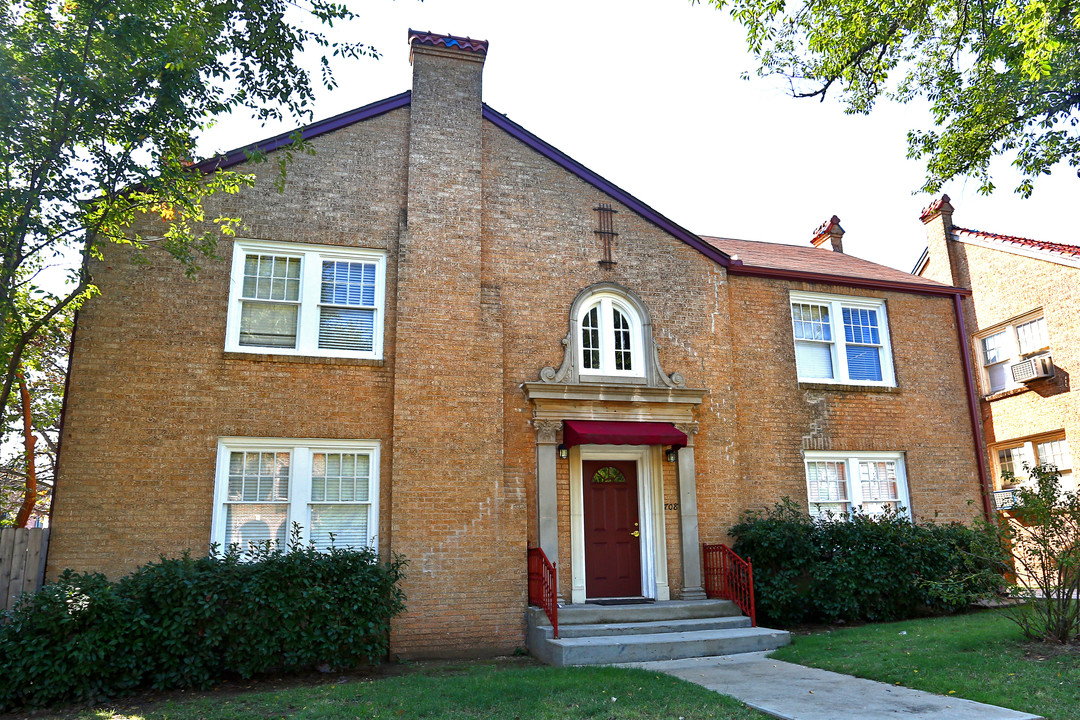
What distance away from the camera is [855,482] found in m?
13.7

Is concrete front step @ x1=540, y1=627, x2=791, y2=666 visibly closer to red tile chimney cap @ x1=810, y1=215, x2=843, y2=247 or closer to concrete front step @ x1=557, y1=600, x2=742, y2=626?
concrete front step @ x1=557, y1=600, x2=742, y2=626

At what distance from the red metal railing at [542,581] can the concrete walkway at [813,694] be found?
5.26ft

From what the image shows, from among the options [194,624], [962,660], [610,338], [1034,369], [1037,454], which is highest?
[1034,369]

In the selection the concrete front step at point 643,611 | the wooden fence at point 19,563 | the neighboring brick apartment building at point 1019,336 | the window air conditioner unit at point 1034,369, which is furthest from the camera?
the window air conditioner unit at point 1034,369

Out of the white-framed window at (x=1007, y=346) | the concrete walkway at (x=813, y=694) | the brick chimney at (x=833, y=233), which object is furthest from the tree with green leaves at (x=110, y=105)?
the white-framed window at (x=1007, y=346)

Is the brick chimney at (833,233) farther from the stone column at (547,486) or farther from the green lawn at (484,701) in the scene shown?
the green lawn at (484,701)

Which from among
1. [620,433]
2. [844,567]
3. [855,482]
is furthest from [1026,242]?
[620,433]

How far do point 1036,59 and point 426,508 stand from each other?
9.50 meters

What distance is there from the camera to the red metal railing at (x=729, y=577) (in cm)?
1128

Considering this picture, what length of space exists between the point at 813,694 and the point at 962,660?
2041 mm

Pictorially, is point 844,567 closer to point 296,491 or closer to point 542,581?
point 542,581

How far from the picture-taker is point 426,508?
10.5 m

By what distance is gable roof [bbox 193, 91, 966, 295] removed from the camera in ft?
37.8

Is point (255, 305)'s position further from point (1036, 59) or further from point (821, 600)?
point (1036, 59)
